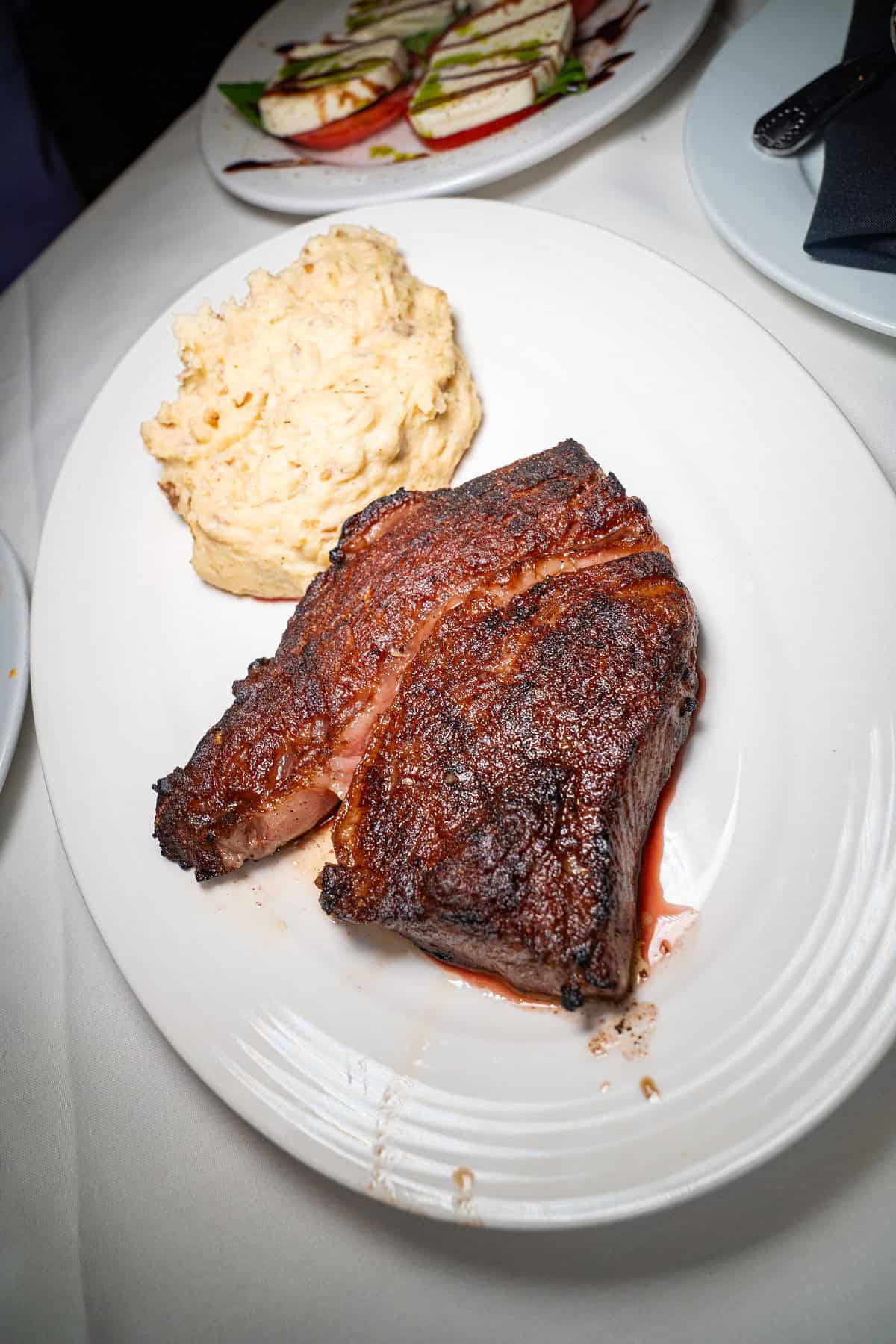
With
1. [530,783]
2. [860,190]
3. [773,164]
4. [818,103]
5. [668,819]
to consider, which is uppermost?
[818,103]

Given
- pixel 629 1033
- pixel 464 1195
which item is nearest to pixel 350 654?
pixel 629 1033

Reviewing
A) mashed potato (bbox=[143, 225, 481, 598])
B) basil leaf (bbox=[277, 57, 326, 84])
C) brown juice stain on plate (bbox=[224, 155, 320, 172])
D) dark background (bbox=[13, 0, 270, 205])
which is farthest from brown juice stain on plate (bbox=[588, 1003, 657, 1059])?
dark background (bbox=[13, 0, 270, 205])

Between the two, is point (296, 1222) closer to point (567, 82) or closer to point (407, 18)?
point (567, 82)

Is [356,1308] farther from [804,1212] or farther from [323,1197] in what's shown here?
[804,1212]

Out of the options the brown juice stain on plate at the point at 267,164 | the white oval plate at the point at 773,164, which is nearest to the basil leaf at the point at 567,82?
the white oval plate at the point at 773,164

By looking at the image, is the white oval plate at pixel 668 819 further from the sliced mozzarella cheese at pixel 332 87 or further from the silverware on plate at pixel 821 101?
the sliced mozzarella cheese at pixel 332 87

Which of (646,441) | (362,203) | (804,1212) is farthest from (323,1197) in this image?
(362,203)
